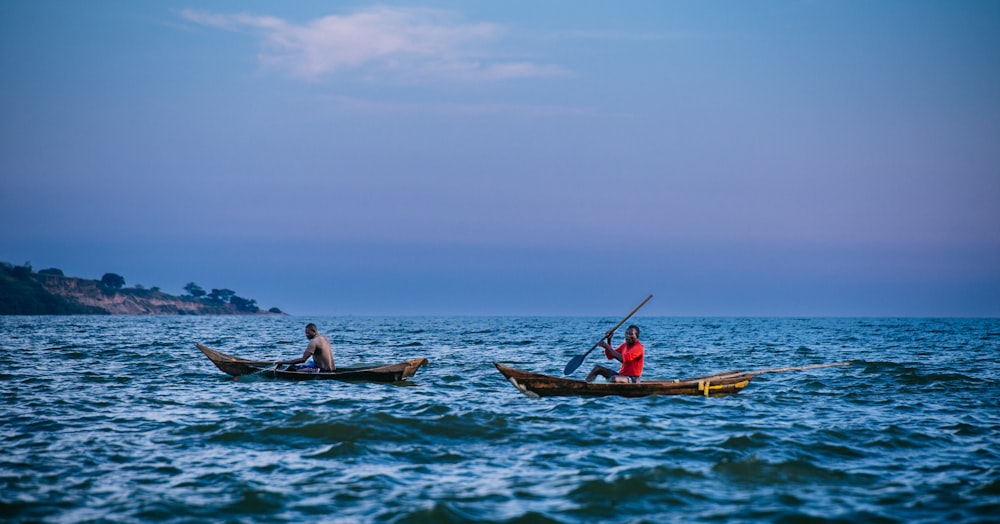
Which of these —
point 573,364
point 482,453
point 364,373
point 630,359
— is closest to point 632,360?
point 630,359

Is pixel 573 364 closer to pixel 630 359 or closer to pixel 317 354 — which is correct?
pixel 630 359

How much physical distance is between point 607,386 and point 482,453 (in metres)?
6.20

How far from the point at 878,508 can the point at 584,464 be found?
172 inches

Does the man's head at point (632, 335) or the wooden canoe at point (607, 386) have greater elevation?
the man's head at point (632, 335)

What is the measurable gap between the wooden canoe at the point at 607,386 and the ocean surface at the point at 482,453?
0.28m

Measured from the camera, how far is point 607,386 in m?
18.9

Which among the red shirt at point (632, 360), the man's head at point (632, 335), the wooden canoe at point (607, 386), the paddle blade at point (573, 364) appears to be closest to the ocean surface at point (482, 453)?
the wooden canoe at point (607, 386)

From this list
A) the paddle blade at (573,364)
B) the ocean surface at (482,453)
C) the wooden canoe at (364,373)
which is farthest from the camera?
the wooden canoe at (364,373)

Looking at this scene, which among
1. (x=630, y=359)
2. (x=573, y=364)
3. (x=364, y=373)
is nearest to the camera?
(x=630, y=359)

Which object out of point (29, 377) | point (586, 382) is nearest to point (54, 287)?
point (29, 377)

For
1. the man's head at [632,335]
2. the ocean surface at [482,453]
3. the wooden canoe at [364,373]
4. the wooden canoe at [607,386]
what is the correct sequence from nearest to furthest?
the ocean surface at [482,453], the wooden canoe at [607,386], the man's head at [632,335], the wooden canoe at [364,373]

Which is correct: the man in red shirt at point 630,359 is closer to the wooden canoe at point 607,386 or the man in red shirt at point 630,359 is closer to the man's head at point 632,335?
the man's head at point 632,335

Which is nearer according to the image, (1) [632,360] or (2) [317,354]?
(1) [632,360]

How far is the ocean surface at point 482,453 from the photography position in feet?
33.2
